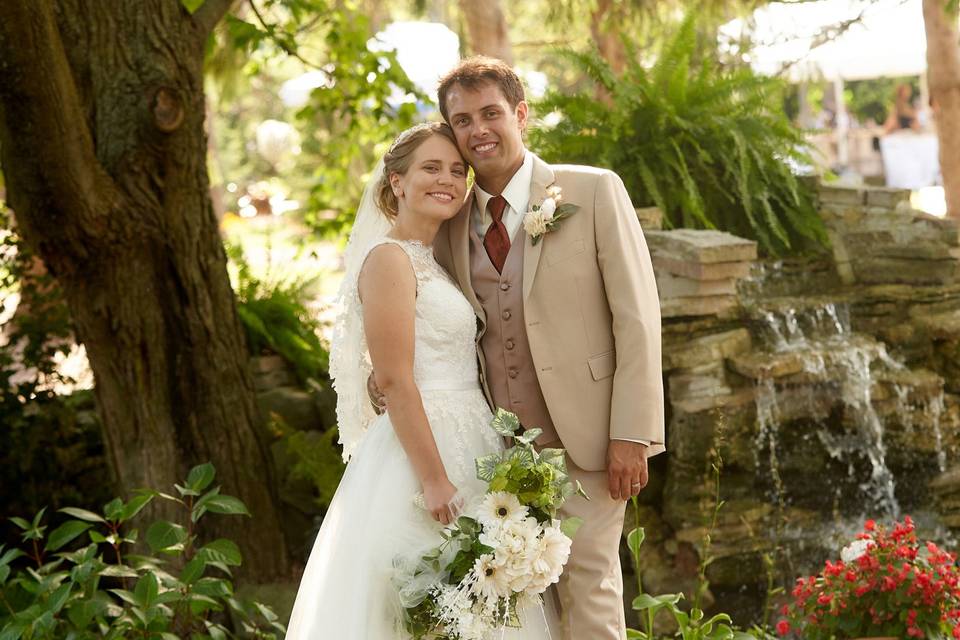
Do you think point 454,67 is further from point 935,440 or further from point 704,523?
point 935,440

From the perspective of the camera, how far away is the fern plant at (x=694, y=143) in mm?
5664

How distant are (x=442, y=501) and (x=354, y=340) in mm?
569

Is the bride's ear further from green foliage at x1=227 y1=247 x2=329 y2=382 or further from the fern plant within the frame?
green foliage at x1=227 y1=247 x2=329 y2=382

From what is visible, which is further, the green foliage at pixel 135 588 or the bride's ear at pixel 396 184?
the green foliage at pixel 135 588

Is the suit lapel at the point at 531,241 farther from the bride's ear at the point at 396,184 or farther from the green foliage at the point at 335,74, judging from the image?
the green foliage at the point at 335,74

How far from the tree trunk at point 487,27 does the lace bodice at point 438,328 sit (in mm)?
5072

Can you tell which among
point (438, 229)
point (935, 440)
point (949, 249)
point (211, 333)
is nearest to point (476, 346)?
point (438, 229)

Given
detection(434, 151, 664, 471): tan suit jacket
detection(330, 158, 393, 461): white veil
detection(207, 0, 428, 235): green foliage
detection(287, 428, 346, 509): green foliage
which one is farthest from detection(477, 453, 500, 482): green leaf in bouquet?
detection(207, 0, 428, 235): green foliage

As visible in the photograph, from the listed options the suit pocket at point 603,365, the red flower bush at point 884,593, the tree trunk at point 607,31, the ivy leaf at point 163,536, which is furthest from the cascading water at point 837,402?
the tree trunk at point 607,31

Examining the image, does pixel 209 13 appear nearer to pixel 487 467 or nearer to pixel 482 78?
pixel 482 78

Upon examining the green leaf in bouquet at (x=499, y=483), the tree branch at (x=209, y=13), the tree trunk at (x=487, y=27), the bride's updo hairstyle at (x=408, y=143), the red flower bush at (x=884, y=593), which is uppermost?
the tree trunk at (x=487, y=27)

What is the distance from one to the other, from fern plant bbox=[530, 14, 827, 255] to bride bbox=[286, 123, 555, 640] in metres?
2.68

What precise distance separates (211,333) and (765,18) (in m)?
6.05

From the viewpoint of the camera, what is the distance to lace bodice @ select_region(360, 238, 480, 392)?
9.80ft
